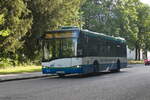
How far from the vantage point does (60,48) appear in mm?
21219

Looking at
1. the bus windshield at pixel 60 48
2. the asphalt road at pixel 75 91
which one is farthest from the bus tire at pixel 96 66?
the asphalt road at pixel 75 91

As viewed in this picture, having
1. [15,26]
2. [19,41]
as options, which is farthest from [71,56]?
[19,41]

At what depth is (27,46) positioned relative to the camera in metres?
39.8

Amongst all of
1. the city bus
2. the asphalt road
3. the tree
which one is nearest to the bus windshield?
the city bus

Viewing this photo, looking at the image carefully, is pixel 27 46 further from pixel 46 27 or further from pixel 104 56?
pixel 104 56

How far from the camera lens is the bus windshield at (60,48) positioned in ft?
69.2

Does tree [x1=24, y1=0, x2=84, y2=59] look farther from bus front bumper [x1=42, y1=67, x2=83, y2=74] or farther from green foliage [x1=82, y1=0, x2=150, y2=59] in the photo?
green foliage [x1=82, y1=0, x2=150, y2=59]

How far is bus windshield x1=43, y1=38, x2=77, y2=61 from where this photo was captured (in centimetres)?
2109

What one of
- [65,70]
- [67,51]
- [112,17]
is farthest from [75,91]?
[112,17]

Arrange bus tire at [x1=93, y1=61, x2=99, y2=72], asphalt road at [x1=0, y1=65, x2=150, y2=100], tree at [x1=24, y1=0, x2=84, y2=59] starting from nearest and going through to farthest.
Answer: asphalt road at [x1=0, y1=65, x2=150, y2=100], bus tire at [x1=93, y1=61, x2=99, y2=72], tree at [x1=24, y1=0, x2=84, y2=59]

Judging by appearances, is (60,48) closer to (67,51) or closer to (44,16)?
(67,51)

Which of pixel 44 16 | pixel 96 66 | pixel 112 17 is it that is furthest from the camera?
pixel 112 17

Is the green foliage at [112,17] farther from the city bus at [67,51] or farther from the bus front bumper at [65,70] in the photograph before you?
the bus front bumper at [65,70]

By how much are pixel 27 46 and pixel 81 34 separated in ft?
62.8
